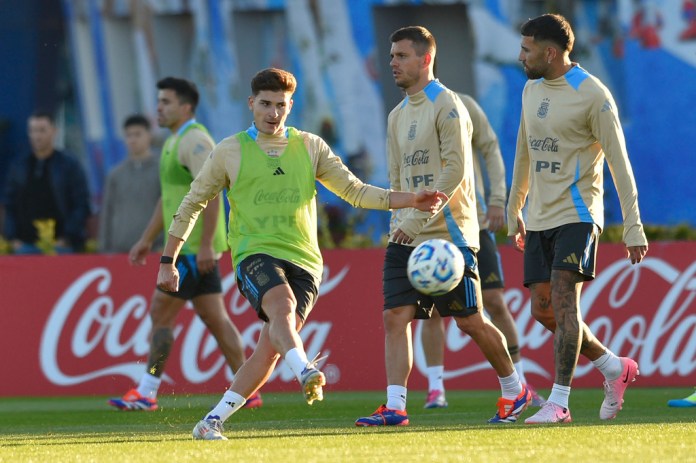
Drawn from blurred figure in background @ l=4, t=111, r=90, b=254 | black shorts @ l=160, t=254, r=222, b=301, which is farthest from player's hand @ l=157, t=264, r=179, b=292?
blurred figure in background @ l=4, t=111, r=90, b=254

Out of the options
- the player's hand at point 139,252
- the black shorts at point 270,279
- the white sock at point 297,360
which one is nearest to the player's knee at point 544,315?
the black shorts at point 270,279

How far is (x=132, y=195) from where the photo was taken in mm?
14273

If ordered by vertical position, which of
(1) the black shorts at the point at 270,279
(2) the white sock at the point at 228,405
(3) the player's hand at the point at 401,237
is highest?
(3) the player's hand at the point at 401,237

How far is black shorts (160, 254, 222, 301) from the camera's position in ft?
38.4

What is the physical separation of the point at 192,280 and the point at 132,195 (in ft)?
8.96

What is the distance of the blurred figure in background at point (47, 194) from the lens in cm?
1633

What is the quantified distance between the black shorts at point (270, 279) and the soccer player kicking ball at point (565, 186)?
1.53 meters

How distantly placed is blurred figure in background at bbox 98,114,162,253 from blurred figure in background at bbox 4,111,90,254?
1.62 m

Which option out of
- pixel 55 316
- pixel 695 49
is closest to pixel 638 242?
pixel 55 316

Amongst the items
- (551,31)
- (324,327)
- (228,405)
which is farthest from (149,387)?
(551,31)

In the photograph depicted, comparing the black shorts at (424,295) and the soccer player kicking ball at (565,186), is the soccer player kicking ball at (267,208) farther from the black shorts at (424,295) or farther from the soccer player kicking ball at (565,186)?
the soccer player kicking ball at (565,186)

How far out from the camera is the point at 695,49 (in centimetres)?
1995

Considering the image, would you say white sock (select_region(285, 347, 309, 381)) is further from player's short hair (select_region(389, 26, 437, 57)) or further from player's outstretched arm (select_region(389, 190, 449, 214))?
player's short hair (select_region(389, 26, 437, 57))

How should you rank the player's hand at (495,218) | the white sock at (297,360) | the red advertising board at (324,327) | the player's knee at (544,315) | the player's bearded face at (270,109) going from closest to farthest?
the white sock at (297,360) → the player's bearded face at (270,109) → the player's knee at (544,315) → the player's hand at (495,218) → the red advertising board at (324,327)
